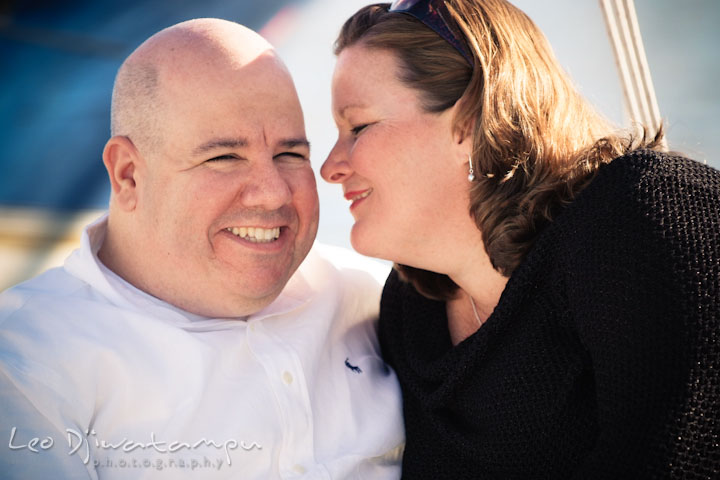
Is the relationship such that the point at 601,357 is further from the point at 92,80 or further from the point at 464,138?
the point at 92,80

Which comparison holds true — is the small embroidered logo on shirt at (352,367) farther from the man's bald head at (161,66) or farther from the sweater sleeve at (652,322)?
the man's bald head at (161,66)

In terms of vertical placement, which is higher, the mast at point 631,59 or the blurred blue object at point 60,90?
the mast at point 631,59

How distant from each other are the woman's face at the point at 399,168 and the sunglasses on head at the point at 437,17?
165mm

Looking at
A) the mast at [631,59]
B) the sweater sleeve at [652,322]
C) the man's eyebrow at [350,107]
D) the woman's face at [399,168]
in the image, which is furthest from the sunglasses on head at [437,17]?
the mast at [631,59]

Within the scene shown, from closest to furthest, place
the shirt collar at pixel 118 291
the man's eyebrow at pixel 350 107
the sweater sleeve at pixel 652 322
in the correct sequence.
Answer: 1. the sweater sleeve at pixel 652 322
2. the shirt collar at pixel 118 291
3. the man's eyebrow at pixel 350 107

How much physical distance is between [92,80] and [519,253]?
2.58 m

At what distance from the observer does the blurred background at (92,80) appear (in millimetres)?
3053

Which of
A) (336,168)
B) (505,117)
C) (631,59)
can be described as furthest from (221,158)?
(631,59)

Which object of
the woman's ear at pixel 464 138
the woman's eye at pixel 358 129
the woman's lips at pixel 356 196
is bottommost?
the woman's lips at pixel 356 196

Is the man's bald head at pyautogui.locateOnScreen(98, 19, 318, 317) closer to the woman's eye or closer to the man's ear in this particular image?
the man's ear

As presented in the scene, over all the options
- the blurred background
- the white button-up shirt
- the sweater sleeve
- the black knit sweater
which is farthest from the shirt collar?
the blurred background

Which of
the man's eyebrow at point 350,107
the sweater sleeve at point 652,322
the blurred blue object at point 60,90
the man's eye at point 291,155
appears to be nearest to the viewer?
the sweater sleeve at point 652,322

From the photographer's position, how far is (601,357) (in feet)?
5.16

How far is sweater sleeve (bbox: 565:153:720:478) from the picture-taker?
1.47 meters
